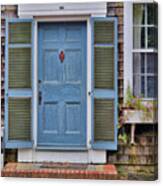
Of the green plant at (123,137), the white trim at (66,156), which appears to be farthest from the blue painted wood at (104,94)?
the white trim at (66,156)

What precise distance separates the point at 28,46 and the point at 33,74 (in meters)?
0.18

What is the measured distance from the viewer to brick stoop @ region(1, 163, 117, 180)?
267 centimetres

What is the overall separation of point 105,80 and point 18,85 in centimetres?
55

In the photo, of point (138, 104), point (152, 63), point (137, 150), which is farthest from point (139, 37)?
point (137, 150)

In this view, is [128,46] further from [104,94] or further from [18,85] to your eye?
[18,85]

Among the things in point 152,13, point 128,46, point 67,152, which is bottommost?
point 67,152

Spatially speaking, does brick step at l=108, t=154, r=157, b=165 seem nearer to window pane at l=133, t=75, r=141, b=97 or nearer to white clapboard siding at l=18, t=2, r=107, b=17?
window pane at l=133, t=75, r=141, b=97

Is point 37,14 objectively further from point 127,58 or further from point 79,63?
point 127,58

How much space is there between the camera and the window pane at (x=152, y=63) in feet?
8.60

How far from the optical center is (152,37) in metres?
2.63

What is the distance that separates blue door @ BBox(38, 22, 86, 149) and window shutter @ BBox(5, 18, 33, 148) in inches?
3.0

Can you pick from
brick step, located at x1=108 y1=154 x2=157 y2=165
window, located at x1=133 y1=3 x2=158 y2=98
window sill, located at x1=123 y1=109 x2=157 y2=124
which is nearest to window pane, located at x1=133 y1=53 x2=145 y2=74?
window, located at x1=133 y1=3 x2=158 y2=98

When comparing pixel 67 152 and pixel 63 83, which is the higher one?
pixel 63 83

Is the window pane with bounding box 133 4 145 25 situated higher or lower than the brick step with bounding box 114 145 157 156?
higher
